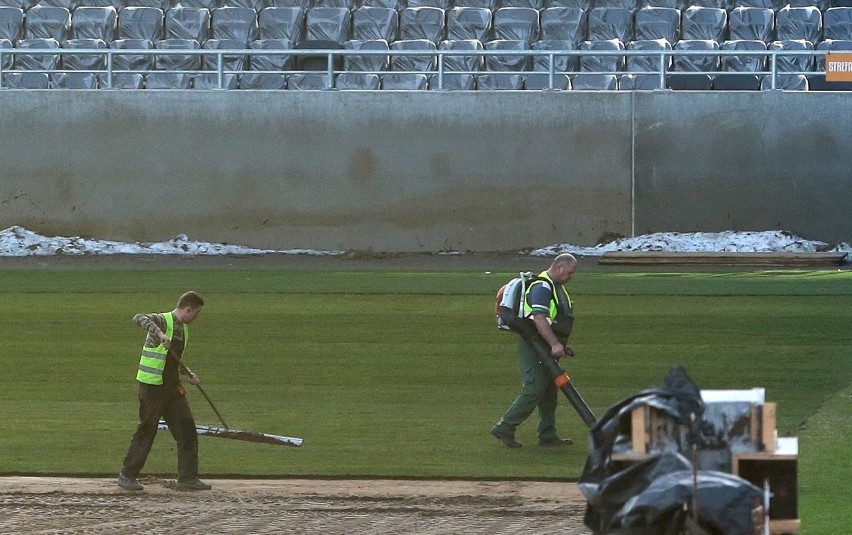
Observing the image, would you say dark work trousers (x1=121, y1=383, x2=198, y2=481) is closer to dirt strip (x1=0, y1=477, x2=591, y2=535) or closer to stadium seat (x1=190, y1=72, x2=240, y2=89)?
dirt strip (x1=0, y1=477, x2=591, y2=535)

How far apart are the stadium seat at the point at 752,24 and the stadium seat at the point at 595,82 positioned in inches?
183

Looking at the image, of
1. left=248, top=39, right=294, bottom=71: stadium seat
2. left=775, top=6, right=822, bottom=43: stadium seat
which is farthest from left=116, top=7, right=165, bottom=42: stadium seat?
left=775, top=6, right=822, bottom=43: stadium seat

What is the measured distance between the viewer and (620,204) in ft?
113

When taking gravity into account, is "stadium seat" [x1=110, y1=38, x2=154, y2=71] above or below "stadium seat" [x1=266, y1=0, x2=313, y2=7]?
below

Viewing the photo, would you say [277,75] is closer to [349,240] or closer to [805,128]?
[349,240]

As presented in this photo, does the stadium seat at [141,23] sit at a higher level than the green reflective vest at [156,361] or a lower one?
higher

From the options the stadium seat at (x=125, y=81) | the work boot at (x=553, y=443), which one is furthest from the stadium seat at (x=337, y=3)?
the work boot at (x=553, y=443)

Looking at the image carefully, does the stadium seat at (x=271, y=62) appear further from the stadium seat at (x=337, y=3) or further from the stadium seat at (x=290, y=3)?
the stadium seat at (x=290, y=3)

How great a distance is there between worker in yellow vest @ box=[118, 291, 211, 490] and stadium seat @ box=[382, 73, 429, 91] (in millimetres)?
24817

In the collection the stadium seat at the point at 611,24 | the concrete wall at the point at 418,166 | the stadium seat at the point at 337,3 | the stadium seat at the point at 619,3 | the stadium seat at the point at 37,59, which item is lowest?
the concrete wall at the point at 418,166

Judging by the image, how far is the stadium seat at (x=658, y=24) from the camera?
39.1 meters

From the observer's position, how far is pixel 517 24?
3981 centimetres

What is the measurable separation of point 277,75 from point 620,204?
9200 millimetres

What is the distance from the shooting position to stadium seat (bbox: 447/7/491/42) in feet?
131
